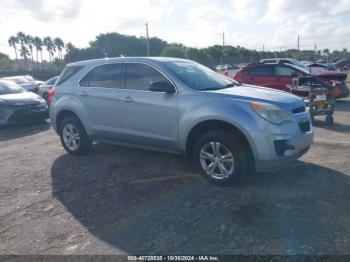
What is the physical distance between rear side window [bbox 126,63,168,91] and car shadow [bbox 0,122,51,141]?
17.2 feet

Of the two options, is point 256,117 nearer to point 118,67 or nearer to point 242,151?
point 242,151

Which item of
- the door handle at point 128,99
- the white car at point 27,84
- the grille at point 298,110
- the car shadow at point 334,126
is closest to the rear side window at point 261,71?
the car shadow at point 334,126

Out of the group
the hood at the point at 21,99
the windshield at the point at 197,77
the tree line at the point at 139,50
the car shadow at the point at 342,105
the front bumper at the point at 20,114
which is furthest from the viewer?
the tree line at the point at 139,50

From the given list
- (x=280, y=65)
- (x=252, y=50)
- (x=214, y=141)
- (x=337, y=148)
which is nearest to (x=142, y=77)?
(x=214, y=141)

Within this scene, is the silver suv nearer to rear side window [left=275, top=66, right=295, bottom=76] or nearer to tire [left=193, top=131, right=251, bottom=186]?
tire [left=193, top=131, right=251, bottom=186]

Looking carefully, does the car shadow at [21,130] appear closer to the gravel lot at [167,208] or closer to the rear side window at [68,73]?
the gravel lot at [167,208]

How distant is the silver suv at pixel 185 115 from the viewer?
4332 mm

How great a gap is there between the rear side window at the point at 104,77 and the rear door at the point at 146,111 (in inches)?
8.1

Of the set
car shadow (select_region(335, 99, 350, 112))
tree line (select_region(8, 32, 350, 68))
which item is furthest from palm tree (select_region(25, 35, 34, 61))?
car shadow (select_region(335, 99, 350, 112))

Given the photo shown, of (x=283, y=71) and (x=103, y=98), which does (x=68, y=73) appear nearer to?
(x=103, y=98)

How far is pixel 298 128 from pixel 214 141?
1140 mm

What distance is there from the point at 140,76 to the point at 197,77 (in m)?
0.93

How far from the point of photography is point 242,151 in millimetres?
4414

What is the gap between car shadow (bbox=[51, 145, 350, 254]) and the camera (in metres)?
3.29
